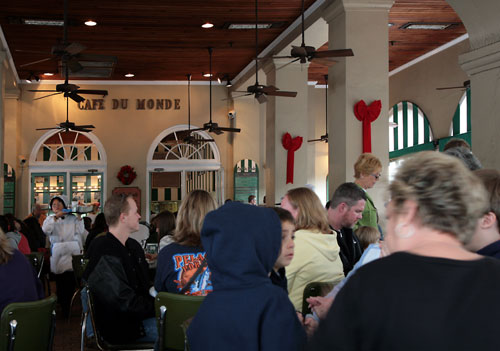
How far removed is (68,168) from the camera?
50.5 ft

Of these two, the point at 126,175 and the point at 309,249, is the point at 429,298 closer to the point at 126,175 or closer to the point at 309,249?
the point at 309,249

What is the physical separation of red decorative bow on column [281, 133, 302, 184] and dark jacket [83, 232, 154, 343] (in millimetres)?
7790

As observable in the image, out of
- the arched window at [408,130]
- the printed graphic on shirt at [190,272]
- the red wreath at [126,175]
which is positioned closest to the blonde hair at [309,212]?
the printed graphic on shirt at [190,272]

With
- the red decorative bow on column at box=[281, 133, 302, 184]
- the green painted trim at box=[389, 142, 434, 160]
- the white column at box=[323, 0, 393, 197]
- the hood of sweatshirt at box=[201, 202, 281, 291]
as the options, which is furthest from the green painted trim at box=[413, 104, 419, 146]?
the hood of sweatshirt at box=[201, 202, 281, 291]

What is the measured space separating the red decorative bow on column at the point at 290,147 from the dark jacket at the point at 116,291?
7.79 meters

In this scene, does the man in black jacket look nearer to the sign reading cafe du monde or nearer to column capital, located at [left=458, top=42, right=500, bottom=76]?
column capital, located at [left=458, top=42, right=500, bottom=76]

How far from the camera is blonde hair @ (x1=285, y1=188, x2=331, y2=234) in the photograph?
128 inches

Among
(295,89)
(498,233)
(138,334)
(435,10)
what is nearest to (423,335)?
(498,233)

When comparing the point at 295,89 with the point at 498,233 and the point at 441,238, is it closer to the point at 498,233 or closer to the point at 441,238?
the point at 498,233

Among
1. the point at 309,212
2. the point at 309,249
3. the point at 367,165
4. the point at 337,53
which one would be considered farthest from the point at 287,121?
the point at 309,249

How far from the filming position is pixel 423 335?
3.36 ft

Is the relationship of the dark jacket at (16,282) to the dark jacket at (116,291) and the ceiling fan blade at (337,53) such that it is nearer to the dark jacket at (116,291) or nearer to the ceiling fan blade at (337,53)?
the dark jacket at (116,291)

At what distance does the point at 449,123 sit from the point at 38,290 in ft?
34.9

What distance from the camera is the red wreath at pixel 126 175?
50.8 ft
